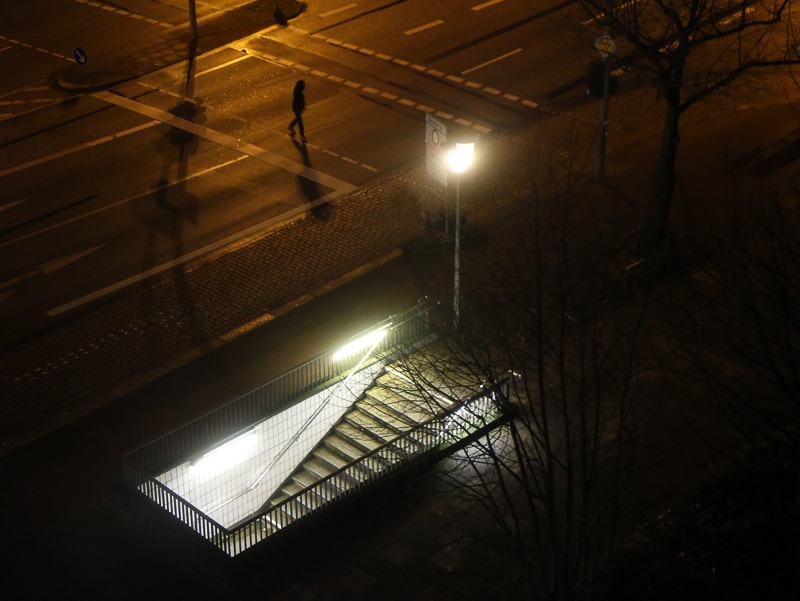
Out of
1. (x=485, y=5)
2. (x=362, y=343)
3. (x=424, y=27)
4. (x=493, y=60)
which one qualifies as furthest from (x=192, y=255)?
(x=485, y=5)

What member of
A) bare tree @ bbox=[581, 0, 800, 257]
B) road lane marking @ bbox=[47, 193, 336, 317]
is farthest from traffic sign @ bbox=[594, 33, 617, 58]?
road lane marking @ bbox=[47, 193, 336, 317]

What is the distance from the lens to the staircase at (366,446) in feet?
57.0

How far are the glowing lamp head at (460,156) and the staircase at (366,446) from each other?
3.51 metres

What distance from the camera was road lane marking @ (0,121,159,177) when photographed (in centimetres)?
2702

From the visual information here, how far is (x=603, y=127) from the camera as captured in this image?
25.0m

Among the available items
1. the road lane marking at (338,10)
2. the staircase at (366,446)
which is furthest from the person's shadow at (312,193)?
the road lane marking at (338,10)

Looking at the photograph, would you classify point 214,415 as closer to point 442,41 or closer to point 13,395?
point 13,395

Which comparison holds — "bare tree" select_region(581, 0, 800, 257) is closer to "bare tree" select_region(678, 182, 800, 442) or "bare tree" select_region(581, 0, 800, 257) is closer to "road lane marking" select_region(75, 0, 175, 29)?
"bare tree" select_region(678, 182, 800, 442)

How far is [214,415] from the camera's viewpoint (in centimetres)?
1817

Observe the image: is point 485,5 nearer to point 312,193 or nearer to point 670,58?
point 312,193

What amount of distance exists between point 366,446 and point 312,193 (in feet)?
28.7

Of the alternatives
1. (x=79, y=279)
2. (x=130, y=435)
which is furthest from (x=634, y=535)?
(x=79, y=279)

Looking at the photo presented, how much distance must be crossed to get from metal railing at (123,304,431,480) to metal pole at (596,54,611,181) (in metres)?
7.34

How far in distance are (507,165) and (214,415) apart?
1098 centimetres
